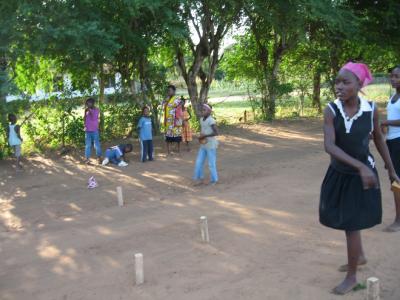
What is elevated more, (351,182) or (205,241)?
(351,182)

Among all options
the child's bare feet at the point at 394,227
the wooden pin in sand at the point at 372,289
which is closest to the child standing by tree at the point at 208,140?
the child's bare feet at the point at 394,227

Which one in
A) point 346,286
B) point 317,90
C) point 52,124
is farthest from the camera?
point 317,90

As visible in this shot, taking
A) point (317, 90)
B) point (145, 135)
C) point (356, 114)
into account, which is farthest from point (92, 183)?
point (317, 90)

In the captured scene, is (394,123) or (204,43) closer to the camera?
(394,123)

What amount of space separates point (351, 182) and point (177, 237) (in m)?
2.75

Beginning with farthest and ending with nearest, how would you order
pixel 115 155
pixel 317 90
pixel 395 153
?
1. pixel 317 90
2. pixel 115 155
3. pixel 395 153

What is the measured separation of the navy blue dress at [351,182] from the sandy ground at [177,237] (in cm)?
74

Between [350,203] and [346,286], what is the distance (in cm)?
81

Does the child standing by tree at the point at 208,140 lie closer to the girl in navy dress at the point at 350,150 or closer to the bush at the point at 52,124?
the girl in navy dress at the point at 350,150

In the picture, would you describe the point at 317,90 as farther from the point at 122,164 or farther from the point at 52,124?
the point at 122,164

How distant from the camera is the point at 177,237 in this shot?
245 inches

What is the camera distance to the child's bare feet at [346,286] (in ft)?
14.3

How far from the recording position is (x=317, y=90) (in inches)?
808

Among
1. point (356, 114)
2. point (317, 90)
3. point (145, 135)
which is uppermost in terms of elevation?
point (317, 90)
